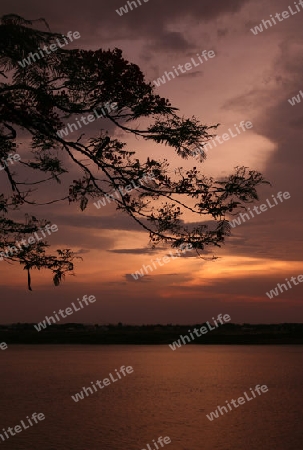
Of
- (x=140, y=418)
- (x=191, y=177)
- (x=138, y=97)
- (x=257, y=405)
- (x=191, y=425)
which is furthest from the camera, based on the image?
(x=257, y=405)

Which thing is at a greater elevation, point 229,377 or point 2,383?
point 2,383

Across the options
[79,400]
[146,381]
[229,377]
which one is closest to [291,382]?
[229,377]

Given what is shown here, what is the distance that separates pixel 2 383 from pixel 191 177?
46084 mm

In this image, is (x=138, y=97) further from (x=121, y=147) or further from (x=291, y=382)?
(x=291, y=382)

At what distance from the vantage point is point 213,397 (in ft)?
136

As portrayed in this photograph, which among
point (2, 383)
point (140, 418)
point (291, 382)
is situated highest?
point (2, 383)

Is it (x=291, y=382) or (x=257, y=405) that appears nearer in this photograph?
(x=257, y=405)

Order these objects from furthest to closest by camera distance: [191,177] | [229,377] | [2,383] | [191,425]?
[229,377], [2,383], [191,425], [191,177]
